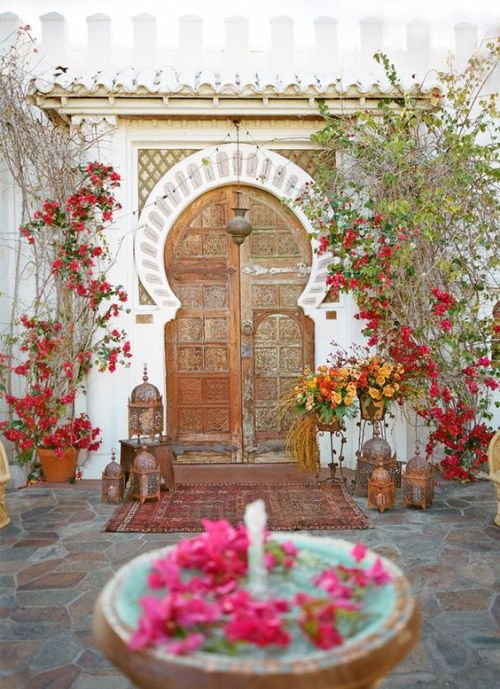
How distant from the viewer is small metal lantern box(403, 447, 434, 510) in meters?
4.48

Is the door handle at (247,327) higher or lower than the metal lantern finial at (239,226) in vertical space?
lower

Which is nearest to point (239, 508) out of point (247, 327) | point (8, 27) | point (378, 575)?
point (247, 327)

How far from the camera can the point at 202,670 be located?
4.30ft

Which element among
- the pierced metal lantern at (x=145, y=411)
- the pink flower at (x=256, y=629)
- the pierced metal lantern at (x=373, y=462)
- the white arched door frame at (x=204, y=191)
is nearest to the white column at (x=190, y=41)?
the white arched door frame at (x=204, y=191)

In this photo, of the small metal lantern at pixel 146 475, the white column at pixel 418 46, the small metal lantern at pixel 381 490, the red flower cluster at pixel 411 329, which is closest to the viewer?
the small metal lantern at pixel 381 490

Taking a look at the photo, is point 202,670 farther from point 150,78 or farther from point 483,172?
point 150,78

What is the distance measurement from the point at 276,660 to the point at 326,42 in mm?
5806

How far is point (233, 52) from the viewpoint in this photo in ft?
19.8

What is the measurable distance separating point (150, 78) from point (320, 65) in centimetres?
155

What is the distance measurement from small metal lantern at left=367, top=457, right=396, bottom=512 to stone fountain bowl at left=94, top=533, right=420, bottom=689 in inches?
113

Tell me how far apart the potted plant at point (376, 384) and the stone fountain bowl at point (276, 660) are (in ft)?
10.6

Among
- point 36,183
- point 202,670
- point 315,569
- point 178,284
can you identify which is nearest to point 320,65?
point 178,284

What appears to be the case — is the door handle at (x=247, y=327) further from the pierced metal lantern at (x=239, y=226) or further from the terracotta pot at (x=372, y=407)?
the terracotta pot at (x=372, y=407)

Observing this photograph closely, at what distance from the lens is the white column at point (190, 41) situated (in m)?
5.95
